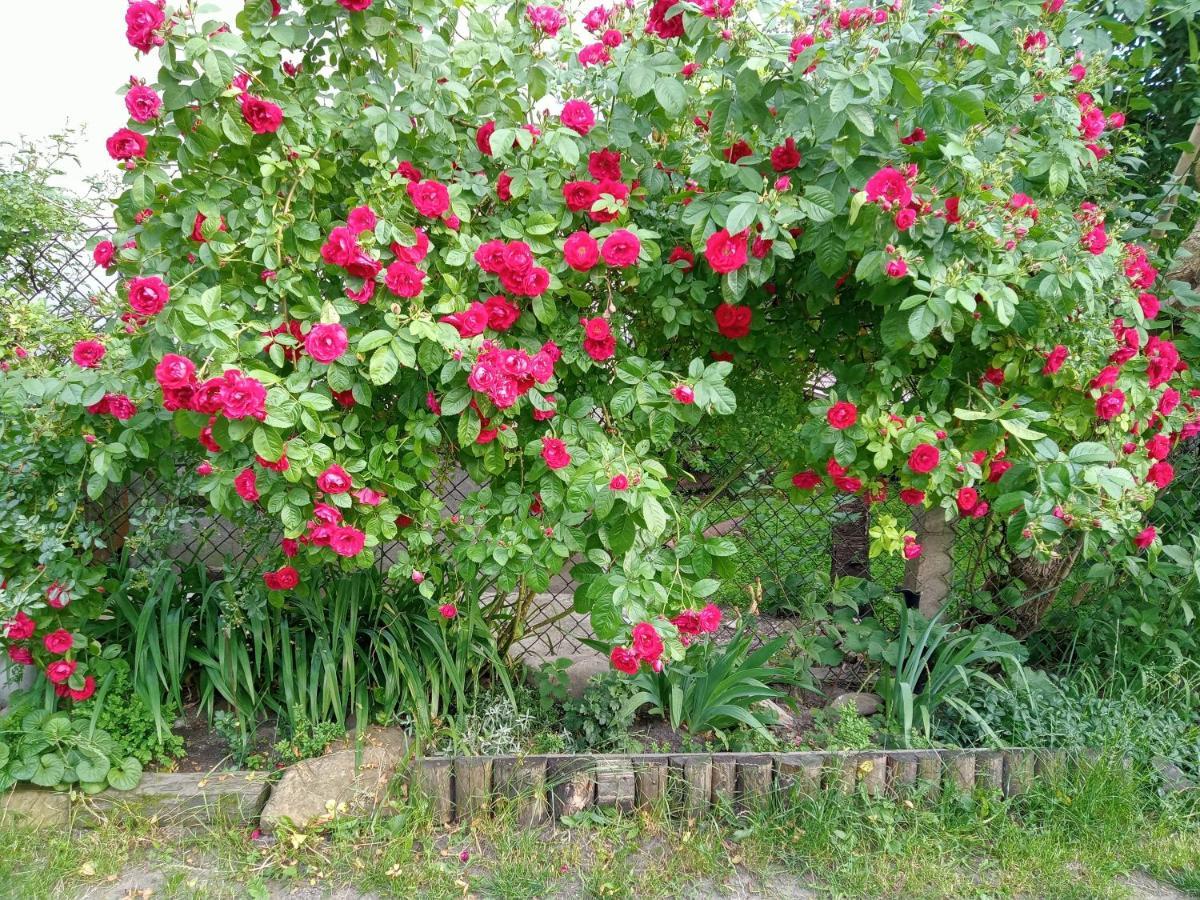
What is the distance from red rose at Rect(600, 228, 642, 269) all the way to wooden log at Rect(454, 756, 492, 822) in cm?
131

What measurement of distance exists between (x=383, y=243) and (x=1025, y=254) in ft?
4.78

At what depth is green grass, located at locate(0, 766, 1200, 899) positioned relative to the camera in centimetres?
192

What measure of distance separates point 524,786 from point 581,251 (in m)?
1.35

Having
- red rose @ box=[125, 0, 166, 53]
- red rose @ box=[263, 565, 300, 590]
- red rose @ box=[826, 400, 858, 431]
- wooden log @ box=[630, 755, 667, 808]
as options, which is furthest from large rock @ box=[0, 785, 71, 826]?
red rose @ box=[826, 400, 858, 431]

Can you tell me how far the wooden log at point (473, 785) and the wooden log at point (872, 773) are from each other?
0.98 m

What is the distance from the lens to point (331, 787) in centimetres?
209

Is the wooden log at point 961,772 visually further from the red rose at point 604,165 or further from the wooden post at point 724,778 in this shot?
the red rose at point 604,165

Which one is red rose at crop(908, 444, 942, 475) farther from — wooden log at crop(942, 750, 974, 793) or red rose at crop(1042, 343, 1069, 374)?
wooden log at crop(942, 750, 974, 793)

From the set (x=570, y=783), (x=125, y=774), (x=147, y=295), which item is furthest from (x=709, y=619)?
(x=125, y=774)

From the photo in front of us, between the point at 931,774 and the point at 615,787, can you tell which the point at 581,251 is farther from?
the point at 931,774

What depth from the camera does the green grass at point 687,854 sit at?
75.5 inches

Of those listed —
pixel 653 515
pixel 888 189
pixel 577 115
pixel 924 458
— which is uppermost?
pixel 577 115

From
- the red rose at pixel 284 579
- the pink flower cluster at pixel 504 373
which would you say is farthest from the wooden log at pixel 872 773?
the red rose at pixel 284 579

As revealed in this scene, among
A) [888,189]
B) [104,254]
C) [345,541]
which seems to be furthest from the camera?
[104,254]
